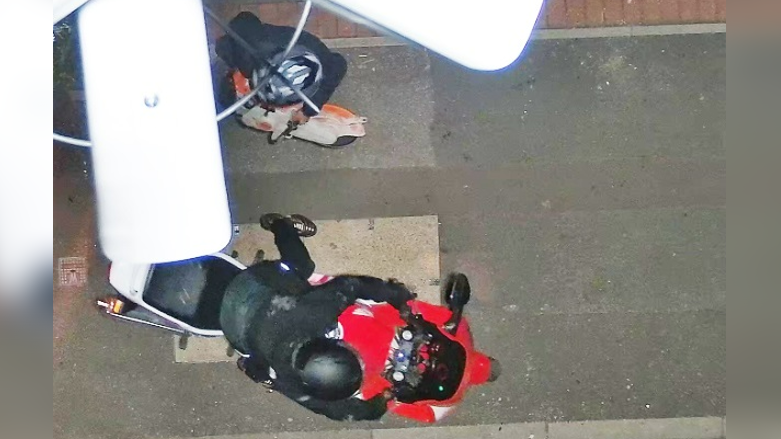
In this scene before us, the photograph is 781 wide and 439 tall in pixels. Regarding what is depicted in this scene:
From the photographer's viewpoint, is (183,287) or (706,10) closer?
(183,287)

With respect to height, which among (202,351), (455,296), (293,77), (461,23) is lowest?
(202,351)

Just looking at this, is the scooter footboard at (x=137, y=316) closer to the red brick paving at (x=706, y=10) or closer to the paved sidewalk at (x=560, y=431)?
the paved sidewalk at (x=560, y=431)

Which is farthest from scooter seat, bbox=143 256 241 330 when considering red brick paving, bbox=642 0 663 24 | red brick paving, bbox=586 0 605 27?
red brick paving, bbox=642 0 663 24

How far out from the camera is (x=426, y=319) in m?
1.44

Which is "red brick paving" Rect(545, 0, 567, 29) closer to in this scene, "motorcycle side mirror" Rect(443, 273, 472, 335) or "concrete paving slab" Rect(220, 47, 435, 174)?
"concrete paving slab" Rect(220, 47, 435, 174)

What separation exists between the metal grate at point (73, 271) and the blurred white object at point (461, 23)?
1074mm

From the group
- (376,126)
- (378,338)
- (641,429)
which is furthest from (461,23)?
(641,429)

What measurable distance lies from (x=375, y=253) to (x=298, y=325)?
0.52 metres

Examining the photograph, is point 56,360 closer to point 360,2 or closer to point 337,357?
point 337,357

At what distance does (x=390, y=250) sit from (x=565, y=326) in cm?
52

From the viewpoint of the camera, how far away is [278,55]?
56.5 inches

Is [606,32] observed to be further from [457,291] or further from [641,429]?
[641,429]

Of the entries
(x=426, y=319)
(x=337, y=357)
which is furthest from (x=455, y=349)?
(x=337, y=357)

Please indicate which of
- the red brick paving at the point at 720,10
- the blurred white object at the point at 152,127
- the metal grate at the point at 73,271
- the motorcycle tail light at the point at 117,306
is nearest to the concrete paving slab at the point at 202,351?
the motorcycle tail light at the point at 117,306
